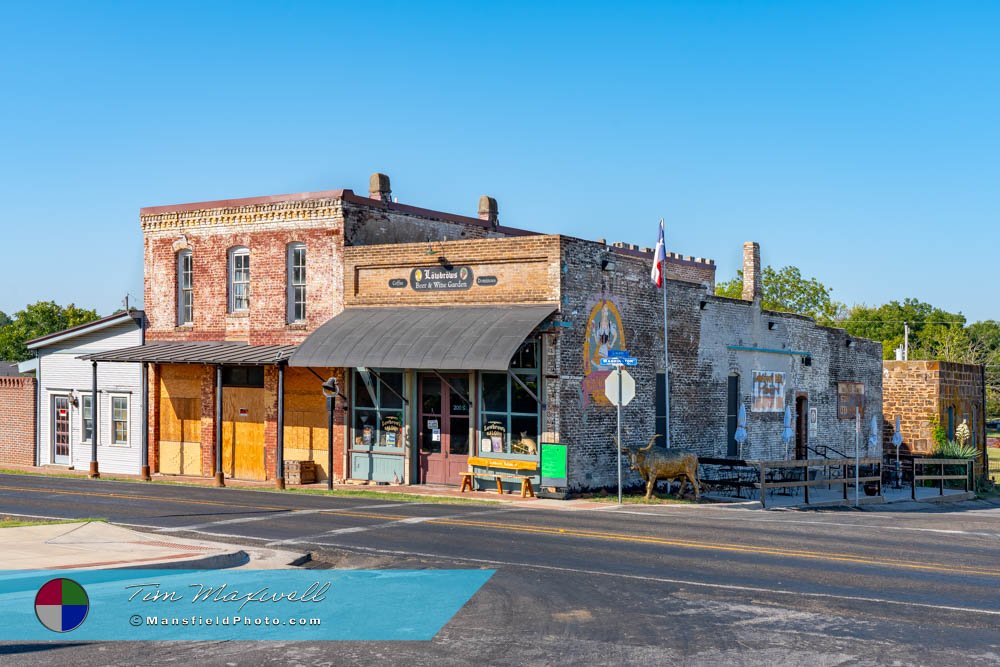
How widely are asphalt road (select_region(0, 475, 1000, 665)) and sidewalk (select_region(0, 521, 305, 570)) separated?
979 millimetres

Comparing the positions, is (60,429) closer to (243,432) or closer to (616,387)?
(243,432)

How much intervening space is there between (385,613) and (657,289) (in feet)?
59.3

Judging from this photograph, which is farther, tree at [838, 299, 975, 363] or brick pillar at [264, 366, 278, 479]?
tree at [838, 299, 975, 363]

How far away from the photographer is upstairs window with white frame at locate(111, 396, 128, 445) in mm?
33281

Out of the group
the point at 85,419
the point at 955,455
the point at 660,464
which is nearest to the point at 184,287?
the point at 85,419

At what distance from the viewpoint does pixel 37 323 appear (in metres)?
71.9

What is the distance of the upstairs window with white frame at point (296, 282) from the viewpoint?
29812 millimetres

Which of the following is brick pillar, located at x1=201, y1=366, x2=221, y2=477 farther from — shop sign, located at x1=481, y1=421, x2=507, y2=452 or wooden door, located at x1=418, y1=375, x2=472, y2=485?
shop sign, located at x1=481, y1=421, x2=507, y2=452

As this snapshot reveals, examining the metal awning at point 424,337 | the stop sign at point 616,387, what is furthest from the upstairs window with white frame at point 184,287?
the stop sign at point 616,387

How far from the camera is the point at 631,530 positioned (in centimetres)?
1827

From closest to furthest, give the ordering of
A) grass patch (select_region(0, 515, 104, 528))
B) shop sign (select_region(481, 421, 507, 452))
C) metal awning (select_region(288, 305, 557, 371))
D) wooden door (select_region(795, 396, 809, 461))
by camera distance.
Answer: grass patch (select_region(0, 515, 104, 528)), metal awning (select_region(288, 305, 557, 371)), shop sign (select_region(481, 421, 507, 452)), wooden door (select_region(795, 396, 809, 461))

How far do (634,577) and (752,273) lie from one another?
21.5 meters

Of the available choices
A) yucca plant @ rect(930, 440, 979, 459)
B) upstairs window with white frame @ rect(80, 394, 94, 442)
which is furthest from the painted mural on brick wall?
upstairs window with white frame @ rect(80, 394, 94, 442)

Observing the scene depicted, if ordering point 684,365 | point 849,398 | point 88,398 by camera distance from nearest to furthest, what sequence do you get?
point 684,365
point 88,398
point 849,398
